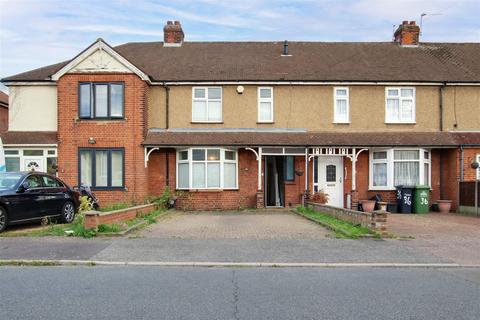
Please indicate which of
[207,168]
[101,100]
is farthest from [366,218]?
[101,100]

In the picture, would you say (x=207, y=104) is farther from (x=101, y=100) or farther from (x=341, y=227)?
(x=341, y=227)

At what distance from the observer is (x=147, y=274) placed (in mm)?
7711

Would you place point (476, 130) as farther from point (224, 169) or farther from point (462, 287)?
point (462, 287)

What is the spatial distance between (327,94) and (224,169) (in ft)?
18.5

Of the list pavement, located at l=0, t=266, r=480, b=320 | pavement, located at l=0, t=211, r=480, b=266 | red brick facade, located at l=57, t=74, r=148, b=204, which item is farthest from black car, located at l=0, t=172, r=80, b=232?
red brick facade, located at l=57, t=74, r=148, b=204

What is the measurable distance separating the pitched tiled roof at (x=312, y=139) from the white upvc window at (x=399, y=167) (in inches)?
22.8

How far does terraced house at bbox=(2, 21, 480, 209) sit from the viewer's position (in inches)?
780

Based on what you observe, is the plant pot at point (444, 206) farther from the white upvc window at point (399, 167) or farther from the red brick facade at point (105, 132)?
the red brick facade at point (105, 132)

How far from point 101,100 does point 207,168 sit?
522cm

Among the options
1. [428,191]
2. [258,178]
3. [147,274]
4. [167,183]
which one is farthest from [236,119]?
[147,274]

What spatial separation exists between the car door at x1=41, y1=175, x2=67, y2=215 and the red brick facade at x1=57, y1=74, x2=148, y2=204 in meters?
5.84

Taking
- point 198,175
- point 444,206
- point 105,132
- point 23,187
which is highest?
point 105,132

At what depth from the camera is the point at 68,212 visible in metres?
13.9

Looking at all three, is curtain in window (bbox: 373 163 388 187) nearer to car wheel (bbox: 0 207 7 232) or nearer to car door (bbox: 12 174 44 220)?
car door (bbox: 12 174 44 220)
